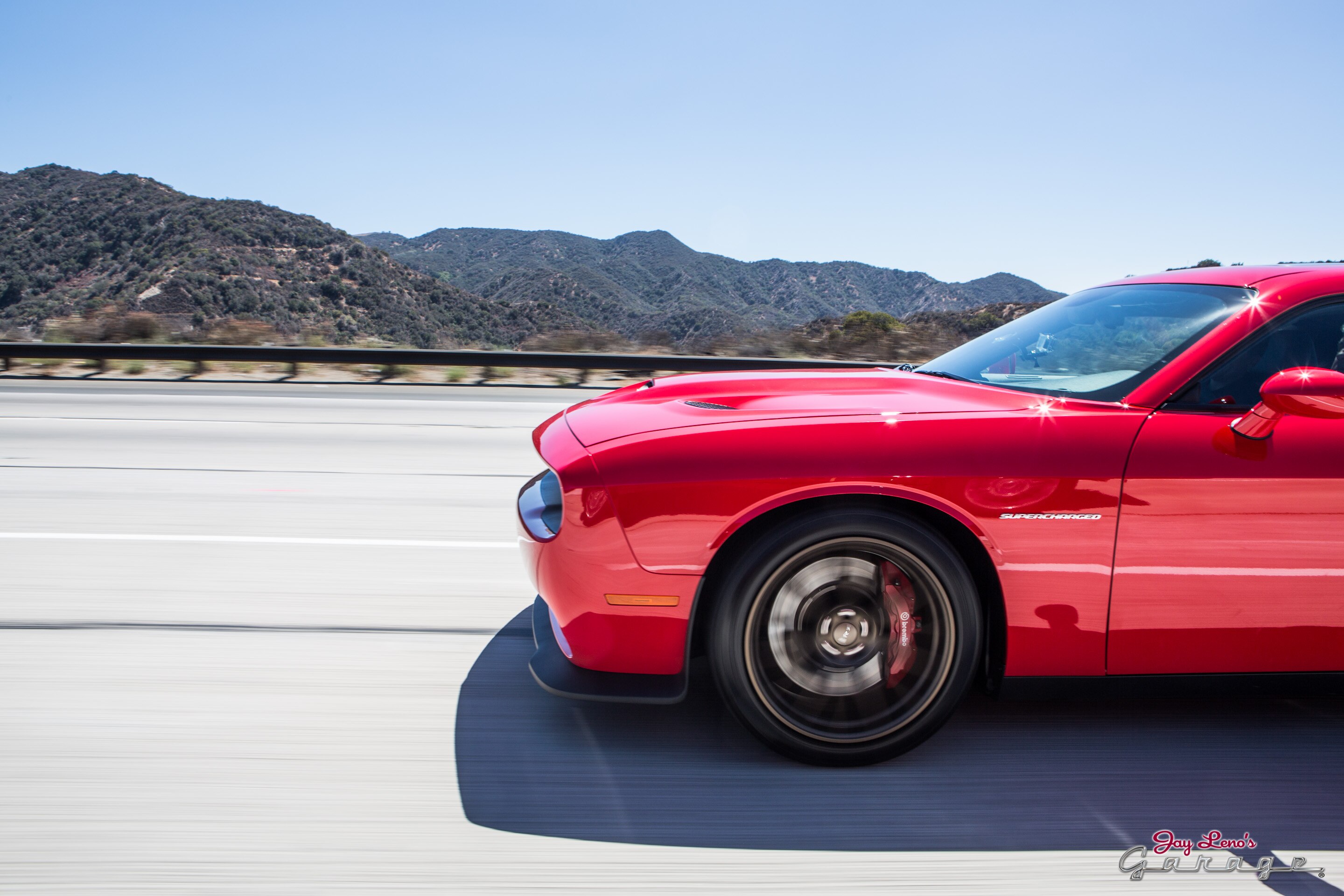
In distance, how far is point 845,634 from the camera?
251 cm

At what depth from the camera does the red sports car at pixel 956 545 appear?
2.35m

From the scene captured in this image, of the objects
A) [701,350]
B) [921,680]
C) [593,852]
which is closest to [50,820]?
[593,852]

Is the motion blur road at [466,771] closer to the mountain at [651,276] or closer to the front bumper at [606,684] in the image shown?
the front bumper at [606,684]

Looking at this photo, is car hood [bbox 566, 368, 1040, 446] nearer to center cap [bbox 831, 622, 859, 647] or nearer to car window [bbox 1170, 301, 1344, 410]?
car window [bbox 1170, 301, 1344, 410]

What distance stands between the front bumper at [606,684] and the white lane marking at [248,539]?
83.1 inches

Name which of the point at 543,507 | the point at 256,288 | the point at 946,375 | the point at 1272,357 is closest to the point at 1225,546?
the point at 1272,357

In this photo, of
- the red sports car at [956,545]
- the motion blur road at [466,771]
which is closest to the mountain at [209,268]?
the motion blur road at [466,771]

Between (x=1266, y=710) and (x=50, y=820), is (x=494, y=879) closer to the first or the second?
(x=50, y=820)

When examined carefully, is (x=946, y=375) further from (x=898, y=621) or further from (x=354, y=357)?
(x=354, y=357)

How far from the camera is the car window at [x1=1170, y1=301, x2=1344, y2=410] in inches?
97.0

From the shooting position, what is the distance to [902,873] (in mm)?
2068

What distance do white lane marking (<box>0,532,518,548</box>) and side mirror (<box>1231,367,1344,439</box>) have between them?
3298 millimetres

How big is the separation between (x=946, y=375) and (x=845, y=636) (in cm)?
115

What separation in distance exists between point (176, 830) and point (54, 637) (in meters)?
1.56
